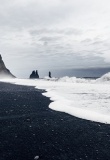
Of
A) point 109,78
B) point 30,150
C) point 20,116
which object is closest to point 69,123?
point 20,116

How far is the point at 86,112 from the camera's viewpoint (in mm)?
13422

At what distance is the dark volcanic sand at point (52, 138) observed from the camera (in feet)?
23.8

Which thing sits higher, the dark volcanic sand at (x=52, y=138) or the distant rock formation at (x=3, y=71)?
the distant rock formation at (x=3, y=71)

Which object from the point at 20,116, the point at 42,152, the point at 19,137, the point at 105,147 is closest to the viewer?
the point at 42,152

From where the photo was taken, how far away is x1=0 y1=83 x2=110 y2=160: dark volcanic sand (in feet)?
23.8

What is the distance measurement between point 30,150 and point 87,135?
9.26 feet

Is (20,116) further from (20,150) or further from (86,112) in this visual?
(20,150)

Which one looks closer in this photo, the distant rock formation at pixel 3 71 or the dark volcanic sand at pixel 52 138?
the dark volcanic sand at pixel 52 138

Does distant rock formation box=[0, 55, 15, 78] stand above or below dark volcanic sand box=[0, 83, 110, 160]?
above

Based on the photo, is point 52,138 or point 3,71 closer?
point 52,138

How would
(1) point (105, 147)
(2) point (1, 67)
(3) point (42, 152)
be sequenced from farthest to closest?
(2) point (1, 67)
(1) point (105, 147)
(3) point (42, 152)

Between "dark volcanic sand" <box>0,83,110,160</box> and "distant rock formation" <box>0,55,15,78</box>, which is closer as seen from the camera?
"dark volcanic sand" <box>0,83,110,160</box>

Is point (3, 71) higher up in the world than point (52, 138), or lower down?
higher up

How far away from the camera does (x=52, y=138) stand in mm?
8852
